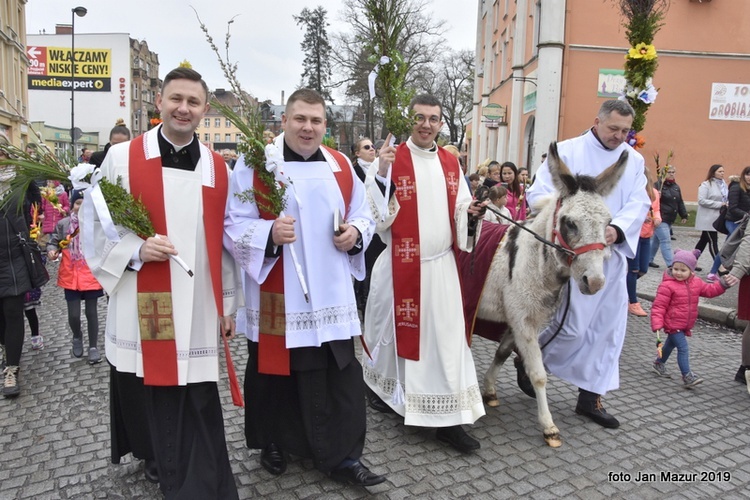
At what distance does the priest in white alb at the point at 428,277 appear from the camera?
3.84m

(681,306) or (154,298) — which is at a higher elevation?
(154,298)

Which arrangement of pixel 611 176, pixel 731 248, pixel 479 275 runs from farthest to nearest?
pixel 731 248, pixel 479 275, pixel 611 176

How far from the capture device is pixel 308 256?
10.4 ft

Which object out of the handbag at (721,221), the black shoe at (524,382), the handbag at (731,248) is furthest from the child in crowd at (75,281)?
the handbag at (721,221)

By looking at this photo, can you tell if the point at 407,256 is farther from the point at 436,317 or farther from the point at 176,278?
the point at 176,278

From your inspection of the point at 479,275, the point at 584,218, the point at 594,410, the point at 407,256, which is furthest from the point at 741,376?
the point at 407,256

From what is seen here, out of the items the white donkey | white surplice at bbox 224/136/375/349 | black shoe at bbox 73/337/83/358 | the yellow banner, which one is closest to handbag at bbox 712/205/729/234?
the white donkey

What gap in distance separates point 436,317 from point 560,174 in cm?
129

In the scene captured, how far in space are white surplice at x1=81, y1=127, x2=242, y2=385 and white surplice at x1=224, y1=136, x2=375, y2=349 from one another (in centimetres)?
22

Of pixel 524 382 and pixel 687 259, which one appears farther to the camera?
pixel 687 259

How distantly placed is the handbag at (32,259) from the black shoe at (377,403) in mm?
3183

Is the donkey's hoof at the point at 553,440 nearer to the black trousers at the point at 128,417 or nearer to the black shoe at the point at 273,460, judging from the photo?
the black shoe at the point at 273,460

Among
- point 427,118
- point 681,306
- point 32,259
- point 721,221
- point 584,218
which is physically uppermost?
point 427,118

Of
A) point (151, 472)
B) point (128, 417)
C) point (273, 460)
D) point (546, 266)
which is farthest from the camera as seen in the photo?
point (546, 266)
